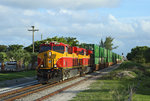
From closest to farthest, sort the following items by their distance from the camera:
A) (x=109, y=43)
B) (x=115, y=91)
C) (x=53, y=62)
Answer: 1. (x=115, y=91)
2. (x=53, y=62)
3. (x=109, y=43)

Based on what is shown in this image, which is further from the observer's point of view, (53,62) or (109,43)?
(109,43)

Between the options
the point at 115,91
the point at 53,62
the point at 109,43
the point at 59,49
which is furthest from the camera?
the point at 109,43

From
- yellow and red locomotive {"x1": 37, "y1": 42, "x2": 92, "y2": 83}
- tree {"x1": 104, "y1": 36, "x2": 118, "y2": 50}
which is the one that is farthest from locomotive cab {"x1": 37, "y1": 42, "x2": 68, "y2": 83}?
tree {"x1": 104, "y1": 36, "x2": 118, "y2": 50}

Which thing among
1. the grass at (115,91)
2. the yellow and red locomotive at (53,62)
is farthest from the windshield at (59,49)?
the grass at (115,91)

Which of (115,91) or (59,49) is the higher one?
(59,49)

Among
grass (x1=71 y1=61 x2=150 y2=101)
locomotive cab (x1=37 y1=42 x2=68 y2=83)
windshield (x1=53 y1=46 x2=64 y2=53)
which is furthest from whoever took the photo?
windshield (x1=53 y1=46 x2=64 y2=53)

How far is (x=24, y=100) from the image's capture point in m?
11.4

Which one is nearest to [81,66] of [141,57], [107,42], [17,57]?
[17,57]

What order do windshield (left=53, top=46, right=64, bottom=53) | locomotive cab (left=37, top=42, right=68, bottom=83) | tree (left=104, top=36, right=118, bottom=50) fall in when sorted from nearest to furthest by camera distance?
1. locomotive cab (left=37, top=42, right=68, bottom=83)
2. windshield (left=53, top=46, right=64, bottom=53)
3. tree (left=104, top=36, right=118, bottom=50)

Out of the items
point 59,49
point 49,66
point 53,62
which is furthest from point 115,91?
point 59,49

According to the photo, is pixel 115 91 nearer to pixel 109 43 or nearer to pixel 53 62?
pixel 53 62

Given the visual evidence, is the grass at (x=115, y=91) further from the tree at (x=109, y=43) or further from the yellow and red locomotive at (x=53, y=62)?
the tree at (x=109, y=43)

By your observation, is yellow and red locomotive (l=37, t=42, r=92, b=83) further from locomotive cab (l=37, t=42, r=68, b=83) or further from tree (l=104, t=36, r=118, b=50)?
tree (l=104, t=36, r=118, b=50)

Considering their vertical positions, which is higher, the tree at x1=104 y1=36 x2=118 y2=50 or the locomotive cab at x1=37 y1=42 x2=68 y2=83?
the tree at x1=104 y1=36 x2=118 y2=50
